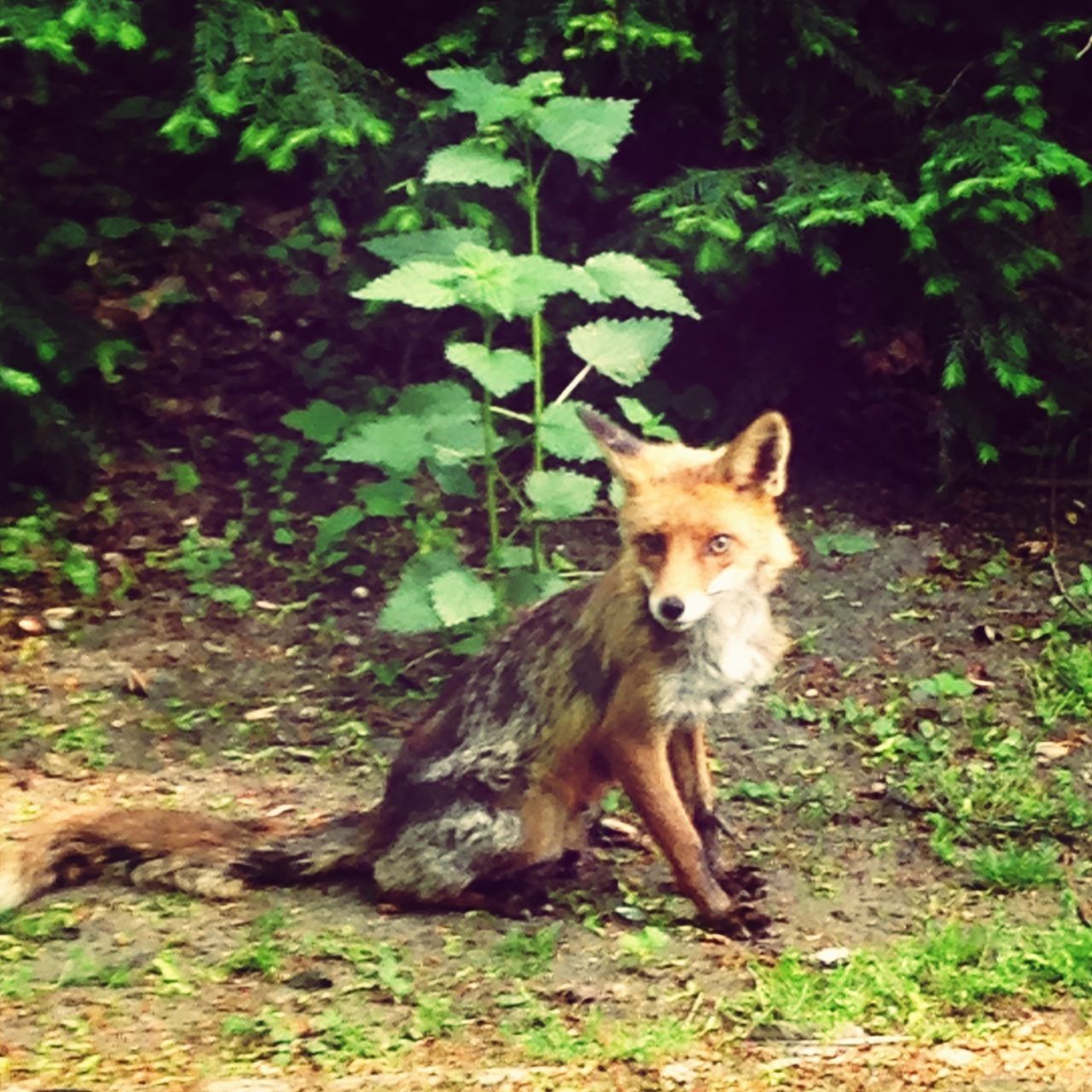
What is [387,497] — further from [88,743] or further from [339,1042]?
[339,1042]

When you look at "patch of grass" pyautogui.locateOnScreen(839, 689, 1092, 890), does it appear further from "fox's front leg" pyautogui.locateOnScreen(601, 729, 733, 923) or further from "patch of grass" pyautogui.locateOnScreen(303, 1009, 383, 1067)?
"patch of grass" pyautogui.locateOnScreen(303, 1009, 383, 1067)

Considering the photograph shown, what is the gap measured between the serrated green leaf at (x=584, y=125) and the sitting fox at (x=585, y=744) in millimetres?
746

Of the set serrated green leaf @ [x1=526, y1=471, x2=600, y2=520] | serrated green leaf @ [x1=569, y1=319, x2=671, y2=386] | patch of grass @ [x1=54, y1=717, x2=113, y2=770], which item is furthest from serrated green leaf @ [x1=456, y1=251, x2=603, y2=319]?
patch of grass @ [x1=54, y1=717, x2=113, y2=770]

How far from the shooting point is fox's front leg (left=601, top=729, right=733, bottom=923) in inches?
111

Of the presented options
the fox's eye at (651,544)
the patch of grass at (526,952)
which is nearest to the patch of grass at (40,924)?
the patch of grass at (526,952)

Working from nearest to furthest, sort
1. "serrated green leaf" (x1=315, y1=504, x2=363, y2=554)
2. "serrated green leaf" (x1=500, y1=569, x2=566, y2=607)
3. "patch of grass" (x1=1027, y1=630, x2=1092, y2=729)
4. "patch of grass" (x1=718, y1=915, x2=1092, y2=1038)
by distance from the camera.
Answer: "patch of grass" (x1=718, y1=915, x2=1092, y2=1038) < "serrated green leaf" (x1=500, y1=569, x2=566, y2=607) < "patch of grass" (x1=1027, y1=630, x2=1092, y2=729) < "serrated green leaf" (x1=315, y1=504, x2=363, y2=554)

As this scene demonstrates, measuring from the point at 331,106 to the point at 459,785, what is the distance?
6.62 feet

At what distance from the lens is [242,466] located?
14.9ft

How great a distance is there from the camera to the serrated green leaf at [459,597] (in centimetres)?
316

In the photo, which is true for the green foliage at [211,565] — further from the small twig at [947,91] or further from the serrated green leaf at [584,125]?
the small twig at [947,91]

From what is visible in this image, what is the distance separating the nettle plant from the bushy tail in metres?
0.57

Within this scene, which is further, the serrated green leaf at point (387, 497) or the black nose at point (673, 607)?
the serrated green leaf at point (387, 497)

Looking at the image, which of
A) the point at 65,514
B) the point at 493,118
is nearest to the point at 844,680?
the point at 493,118

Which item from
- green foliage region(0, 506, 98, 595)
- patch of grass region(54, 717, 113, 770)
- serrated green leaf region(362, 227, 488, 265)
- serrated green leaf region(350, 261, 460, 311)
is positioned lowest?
patch of grass region(54, 717, 113, 770)
